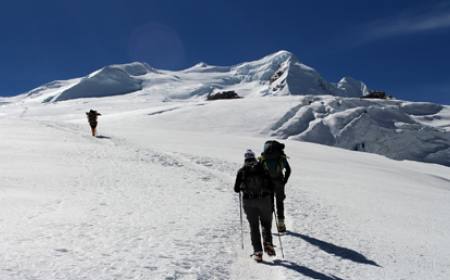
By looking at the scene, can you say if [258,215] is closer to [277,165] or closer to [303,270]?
[303,270]

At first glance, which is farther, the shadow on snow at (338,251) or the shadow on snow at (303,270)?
the shadow on snow at (338,251)

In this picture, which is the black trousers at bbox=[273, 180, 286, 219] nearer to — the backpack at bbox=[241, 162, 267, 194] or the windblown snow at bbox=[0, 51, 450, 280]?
the windblown snow at bbox=[0, 51, 450, 280]

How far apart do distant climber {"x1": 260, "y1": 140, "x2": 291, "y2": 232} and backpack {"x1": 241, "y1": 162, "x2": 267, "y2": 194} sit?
1115 millimetres

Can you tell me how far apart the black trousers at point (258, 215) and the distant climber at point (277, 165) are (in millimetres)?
1160

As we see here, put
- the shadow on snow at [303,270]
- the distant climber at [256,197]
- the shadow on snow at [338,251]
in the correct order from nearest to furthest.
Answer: the shadow on snow at [303,270], the distant climber at [256,197], the shadow on snow at [338,251]

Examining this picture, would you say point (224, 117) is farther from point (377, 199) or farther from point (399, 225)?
point (399, 225)

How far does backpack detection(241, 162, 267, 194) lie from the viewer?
8.66m

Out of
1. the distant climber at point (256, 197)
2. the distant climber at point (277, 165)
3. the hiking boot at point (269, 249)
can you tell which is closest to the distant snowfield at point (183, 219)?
the hiking boot at point (269, 249)

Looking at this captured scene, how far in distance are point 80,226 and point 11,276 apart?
3216mm

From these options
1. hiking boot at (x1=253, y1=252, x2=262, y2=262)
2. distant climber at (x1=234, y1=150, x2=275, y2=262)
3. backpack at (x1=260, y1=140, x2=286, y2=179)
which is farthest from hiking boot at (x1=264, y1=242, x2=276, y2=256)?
backpack at (x1=260, y1=140, x2=286, y2=179)

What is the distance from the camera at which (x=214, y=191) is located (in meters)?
16.3

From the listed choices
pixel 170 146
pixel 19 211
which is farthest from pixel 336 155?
pixel 19 211

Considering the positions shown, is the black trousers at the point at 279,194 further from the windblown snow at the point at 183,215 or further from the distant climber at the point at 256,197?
the distant climber at the point at 256,197

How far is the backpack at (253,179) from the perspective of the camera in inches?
341
